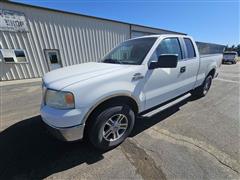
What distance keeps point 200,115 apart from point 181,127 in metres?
0.91

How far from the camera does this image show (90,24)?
1159 centimetres

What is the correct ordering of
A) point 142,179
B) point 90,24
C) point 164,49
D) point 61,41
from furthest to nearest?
point 90,24
point 61,41
point 164,49
point 142,179

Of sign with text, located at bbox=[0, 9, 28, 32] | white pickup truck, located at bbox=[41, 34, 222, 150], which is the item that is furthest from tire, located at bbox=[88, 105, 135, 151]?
sign with text, located at bbox=[0, 9, 28, 32]

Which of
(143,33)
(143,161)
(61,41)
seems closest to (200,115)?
(143,161)

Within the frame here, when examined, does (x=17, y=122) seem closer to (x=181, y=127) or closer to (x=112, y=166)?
(x=112, y=166)

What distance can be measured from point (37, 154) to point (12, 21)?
10122 millimetres

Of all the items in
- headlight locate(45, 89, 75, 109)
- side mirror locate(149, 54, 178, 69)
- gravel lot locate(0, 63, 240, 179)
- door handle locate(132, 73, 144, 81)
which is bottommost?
gravel lot locate(0, 63, 240, 179)

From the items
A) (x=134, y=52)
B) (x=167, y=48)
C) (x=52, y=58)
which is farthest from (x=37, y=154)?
(x=52, y=58)

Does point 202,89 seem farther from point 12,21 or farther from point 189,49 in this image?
point 12,21

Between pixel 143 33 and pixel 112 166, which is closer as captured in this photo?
pixel 112 166

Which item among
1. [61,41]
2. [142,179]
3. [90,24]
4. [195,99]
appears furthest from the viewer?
[90,24]

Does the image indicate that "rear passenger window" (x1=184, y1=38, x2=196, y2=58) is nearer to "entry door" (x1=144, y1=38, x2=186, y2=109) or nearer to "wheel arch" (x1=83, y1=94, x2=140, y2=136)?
"entry door" (x1=144, y1=38, x2=186, y2=109)

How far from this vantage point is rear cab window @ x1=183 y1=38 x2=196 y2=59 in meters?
3.47

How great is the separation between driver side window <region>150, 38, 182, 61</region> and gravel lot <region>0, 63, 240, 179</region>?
1.59 m
